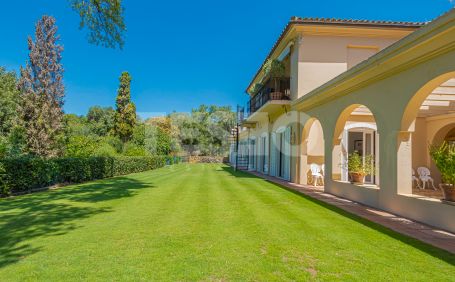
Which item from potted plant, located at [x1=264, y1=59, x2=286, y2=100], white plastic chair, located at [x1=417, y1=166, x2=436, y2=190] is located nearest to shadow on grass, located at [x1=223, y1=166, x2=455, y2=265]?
white plastic chair, located at [x1=417, y1=166, x2=436, y2=190]

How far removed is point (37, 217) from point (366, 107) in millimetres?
8160

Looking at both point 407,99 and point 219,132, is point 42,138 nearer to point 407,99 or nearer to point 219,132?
point 407,99

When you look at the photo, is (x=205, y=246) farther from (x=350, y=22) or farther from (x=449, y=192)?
(x=350, y=22)

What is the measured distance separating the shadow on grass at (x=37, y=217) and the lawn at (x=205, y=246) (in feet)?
0.07

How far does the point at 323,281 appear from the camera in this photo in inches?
129

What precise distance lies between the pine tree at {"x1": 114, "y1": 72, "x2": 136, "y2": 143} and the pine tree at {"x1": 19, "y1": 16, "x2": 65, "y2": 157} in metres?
6.28

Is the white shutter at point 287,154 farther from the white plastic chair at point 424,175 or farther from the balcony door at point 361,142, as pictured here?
the white plastic chair at point 424,175

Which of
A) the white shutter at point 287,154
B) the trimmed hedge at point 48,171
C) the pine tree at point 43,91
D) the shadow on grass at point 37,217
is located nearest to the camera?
the shadow on grass at point 37,217

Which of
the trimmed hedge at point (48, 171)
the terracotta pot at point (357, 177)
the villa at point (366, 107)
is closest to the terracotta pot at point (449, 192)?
the villa at point (366, 107)

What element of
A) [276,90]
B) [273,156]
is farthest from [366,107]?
[273,156]

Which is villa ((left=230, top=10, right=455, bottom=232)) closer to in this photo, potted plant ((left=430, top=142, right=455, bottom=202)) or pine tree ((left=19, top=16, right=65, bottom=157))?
potted plant ((left=430, top=142, right=455, bottom=202))

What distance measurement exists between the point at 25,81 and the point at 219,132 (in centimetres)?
3076

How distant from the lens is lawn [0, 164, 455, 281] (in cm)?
348

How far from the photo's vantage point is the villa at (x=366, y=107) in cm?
576
